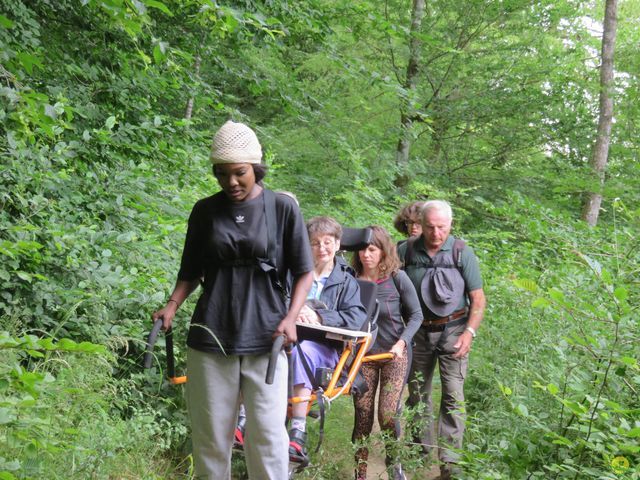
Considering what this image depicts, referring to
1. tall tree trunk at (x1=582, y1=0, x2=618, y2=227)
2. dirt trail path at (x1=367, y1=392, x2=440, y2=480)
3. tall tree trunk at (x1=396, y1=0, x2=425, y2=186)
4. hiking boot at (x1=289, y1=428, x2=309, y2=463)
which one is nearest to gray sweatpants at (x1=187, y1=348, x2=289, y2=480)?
hiking boot at (x1=289, y1=428, x2=309, y2=463)

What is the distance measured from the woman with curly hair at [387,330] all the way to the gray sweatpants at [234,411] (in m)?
1.82

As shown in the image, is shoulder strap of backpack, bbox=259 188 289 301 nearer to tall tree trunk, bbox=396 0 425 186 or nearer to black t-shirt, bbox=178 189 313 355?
black t-shirt, bbox=178 189 313 355

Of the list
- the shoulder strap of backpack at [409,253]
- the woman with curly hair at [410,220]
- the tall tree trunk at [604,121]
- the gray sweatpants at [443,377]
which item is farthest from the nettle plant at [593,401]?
the tall tree trunk at [604,121]

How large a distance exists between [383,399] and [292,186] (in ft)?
25.0

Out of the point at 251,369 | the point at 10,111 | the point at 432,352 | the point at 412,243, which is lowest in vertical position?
the point at 432,352

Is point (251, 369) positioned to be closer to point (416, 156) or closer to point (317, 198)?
point (317, 198)

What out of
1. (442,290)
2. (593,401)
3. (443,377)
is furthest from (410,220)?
(593,401)

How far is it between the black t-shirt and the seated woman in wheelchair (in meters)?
1.35

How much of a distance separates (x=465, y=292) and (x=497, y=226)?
841 centimetres

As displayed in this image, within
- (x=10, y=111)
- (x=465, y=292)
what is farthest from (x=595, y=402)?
(x=10, y=111)

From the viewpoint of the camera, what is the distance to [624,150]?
1249 cm

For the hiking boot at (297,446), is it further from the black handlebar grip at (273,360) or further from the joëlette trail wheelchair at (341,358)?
the black handlebar grip at (273,360)

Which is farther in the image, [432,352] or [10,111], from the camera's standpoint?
[432,352]

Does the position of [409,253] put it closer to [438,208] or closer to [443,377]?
[438,208]
